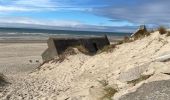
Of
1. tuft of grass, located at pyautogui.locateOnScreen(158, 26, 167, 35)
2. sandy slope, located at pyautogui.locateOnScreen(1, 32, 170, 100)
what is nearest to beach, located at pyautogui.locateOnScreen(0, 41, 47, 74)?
sandy slope, located at pyautogui.locateOnScreen(1, 32, 170, 100)

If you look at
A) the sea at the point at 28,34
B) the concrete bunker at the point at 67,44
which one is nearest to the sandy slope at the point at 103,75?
the concrete bunker at the point at 67,44

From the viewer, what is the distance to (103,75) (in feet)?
37.1

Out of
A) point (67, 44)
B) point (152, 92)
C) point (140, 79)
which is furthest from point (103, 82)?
point (67, 44)

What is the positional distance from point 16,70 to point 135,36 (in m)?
7.26

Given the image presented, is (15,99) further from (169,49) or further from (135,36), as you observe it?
(135,36)

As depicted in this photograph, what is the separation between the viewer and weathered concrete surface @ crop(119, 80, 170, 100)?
284 inches

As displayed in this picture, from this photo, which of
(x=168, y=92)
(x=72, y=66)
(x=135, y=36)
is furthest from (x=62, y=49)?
(x=168, y=92)

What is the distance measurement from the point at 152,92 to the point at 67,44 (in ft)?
→ 34.2

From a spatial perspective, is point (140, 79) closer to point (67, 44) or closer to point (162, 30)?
point (162, 30)

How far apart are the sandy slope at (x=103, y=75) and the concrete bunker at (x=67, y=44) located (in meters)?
2.29

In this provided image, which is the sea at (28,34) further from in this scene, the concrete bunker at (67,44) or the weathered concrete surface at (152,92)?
the weathered concrete surface at (152,92)

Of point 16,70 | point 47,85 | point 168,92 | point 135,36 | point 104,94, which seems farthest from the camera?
point 16,70

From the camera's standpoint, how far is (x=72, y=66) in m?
14.8

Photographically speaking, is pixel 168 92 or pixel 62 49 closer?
pixel 168 92
